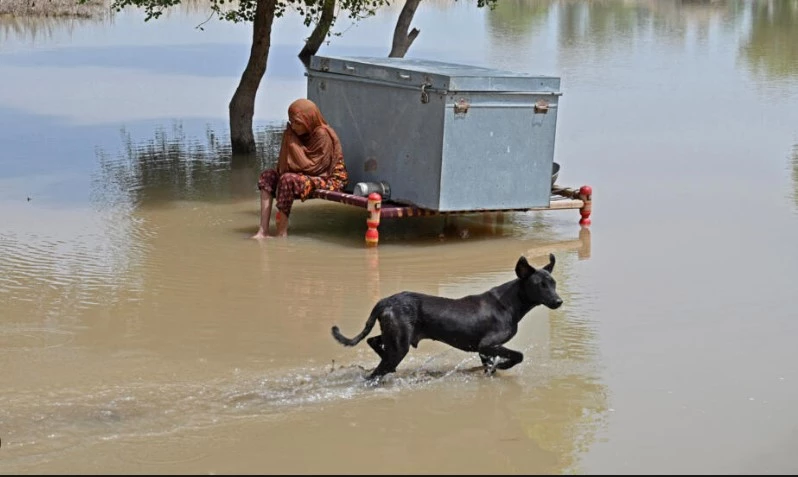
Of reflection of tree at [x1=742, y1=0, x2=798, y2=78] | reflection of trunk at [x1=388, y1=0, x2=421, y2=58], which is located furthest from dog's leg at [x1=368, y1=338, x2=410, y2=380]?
reflection of tree at [x1=742, y1=0, x2=798, y2=78]

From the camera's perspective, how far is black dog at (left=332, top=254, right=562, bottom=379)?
24.0 feet

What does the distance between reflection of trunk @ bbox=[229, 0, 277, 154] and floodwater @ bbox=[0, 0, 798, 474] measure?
1.44 feet

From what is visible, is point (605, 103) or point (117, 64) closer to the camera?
point (605, 103)

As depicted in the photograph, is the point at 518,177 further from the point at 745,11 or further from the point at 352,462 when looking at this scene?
the point at 745,11

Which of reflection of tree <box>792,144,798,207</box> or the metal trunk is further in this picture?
reflection of tree <box>792,144,798,207</box>

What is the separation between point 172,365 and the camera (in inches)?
317

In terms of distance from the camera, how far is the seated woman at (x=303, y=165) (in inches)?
467

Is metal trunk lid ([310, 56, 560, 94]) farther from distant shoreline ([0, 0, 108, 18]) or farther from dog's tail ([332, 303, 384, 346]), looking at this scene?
distant shoreline ([0, 0, 108, 18])

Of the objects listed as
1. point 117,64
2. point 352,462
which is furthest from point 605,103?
point 352,462

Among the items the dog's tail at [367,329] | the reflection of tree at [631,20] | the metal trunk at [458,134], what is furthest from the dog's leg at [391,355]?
the reflection of tree at [631,20]

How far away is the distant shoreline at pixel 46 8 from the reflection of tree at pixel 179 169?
19891mm

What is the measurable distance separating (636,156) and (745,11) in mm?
34602

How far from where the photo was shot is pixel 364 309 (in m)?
9.64

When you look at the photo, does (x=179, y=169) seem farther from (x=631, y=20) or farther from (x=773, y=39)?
(x=631, y=20)
